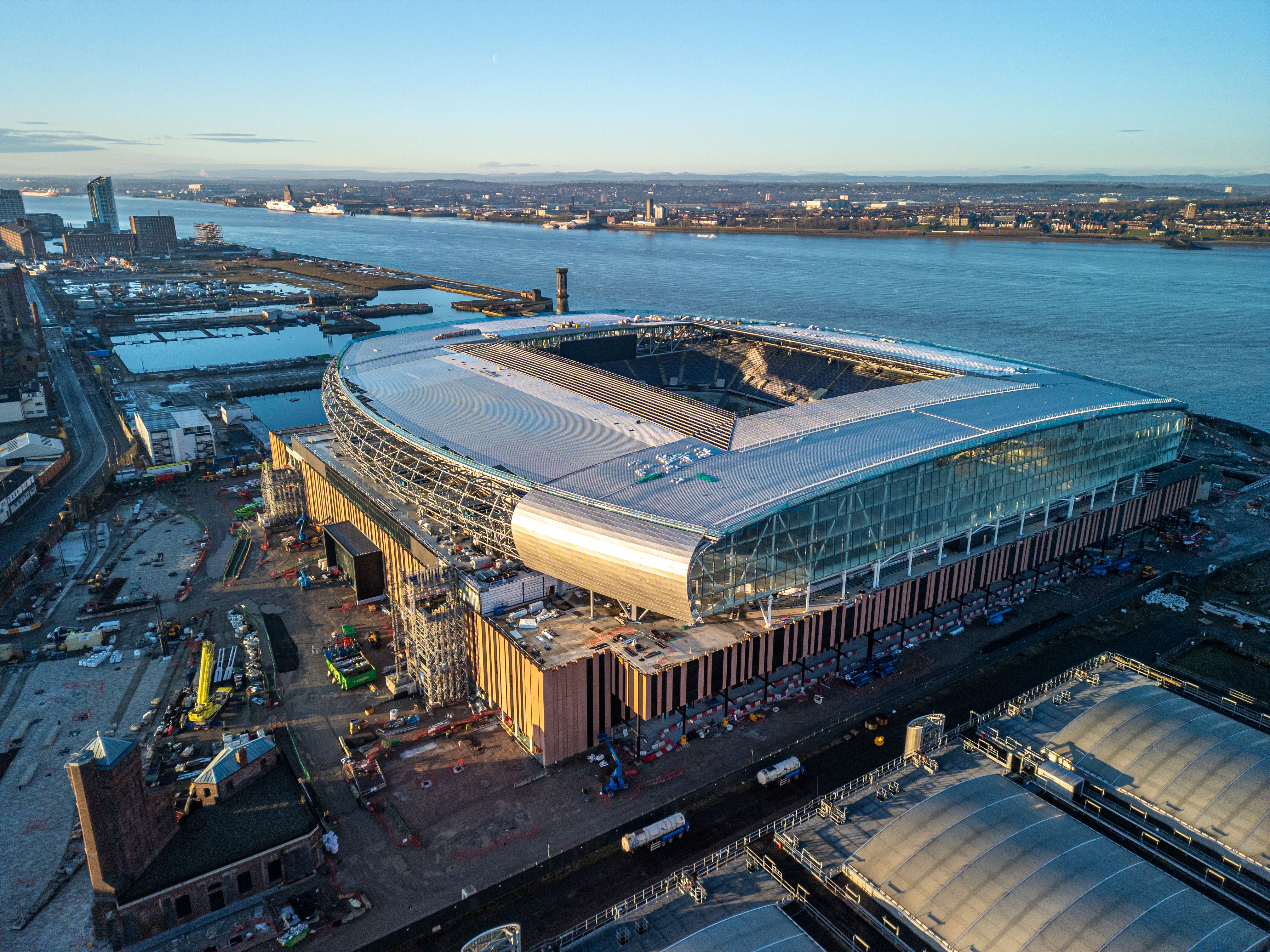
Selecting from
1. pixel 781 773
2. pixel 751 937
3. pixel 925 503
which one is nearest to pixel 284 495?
pixel 781 773

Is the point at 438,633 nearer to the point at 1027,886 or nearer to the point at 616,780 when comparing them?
the point at 616,780

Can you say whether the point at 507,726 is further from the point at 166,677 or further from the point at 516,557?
the point at 166,677

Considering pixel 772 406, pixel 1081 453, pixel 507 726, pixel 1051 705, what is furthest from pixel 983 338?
pixel 507 726

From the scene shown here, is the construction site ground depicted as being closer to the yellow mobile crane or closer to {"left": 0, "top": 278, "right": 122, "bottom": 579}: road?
the yellow mobile crane

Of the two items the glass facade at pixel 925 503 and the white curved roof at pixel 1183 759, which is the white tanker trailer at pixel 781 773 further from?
the white curved roof at pixel 1183 759

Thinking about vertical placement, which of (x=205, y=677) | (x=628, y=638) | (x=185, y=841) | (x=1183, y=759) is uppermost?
(x=628, y=638)

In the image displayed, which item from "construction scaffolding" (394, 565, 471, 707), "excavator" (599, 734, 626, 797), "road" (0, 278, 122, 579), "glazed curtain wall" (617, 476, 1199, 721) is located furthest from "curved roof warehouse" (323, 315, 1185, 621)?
"road" (0, 278, 122, 579)
